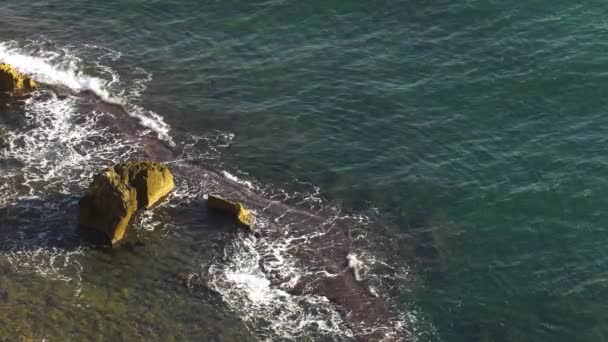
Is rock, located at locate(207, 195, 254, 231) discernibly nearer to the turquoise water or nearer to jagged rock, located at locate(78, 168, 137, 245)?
the turquoise water

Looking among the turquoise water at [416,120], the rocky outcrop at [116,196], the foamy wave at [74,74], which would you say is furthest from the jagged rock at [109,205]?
the foamy wave at [74,74]

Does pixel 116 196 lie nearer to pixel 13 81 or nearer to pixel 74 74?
pixel 13 81

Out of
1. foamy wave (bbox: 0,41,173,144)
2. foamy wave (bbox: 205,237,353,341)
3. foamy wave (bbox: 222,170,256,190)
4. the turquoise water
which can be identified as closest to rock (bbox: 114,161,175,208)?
the turquoise water

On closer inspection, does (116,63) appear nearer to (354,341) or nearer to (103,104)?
(103,104)

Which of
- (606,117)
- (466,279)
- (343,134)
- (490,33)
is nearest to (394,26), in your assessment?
(490,33)

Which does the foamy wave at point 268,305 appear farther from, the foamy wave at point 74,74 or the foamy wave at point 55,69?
the foamy wave at point 55,69
